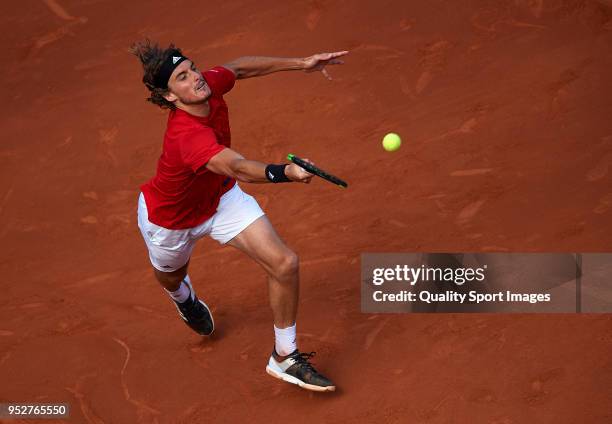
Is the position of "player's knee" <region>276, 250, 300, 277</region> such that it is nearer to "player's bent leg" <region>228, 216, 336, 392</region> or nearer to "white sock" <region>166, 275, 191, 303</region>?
"player's bent leg" <region>228, 216, 336, 392</region>

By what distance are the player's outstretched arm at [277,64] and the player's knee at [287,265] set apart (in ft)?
4.41

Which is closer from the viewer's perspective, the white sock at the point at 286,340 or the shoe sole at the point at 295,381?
the shoe sole at the point at 295,381

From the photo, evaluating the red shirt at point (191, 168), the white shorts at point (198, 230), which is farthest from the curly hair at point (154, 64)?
the white shorts at point (198, 230)

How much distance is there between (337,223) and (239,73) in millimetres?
1784

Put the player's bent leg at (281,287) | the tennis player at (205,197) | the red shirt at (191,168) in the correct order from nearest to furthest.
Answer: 1. the red shirt at (191,168)
2. the tennis player at (205,197)
3. the player's bent leg at (281,287)

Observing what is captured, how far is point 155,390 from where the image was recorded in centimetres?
695

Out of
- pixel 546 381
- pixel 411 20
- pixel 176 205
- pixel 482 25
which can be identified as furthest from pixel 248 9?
pixel 546 381

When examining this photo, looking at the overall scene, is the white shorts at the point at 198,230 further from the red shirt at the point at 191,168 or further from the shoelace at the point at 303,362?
the shoelace at the point at 303,362

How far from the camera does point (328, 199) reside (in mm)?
8438

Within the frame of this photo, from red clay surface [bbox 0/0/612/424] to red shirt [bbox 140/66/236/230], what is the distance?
4.08 feet

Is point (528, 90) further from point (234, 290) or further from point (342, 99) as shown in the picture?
point (234, 290)

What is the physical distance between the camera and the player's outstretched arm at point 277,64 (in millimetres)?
6805

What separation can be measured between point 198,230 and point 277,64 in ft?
4.14

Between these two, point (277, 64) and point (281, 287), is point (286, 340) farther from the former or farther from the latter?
point (277, 64)
